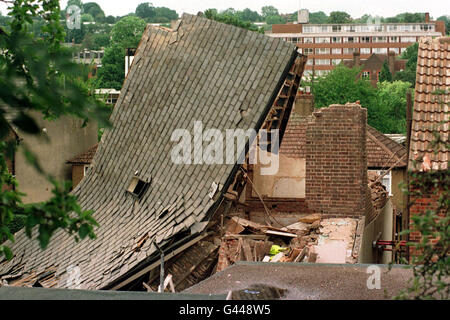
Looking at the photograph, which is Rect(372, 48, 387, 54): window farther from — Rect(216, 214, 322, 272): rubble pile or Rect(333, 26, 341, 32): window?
Rect(216, 214, 322, 272): rubble pile

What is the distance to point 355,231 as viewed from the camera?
15930mm

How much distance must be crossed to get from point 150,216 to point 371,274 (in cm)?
818

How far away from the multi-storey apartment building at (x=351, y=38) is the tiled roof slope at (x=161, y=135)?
5597 inches

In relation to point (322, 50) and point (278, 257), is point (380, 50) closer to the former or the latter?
point (322, 50)

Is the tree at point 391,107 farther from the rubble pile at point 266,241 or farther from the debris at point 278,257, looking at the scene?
the debris at point 278,257

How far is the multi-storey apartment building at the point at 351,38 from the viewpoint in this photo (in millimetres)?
165375

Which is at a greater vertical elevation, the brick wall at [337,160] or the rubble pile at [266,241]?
the brick wall at [337,160]

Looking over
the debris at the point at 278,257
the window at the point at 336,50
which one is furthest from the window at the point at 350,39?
the debris at the point at 278,257

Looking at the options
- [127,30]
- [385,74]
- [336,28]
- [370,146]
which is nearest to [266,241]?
[370,146]

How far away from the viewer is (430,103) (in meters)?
14.8

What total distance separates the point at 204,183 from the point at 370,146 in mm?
17524
